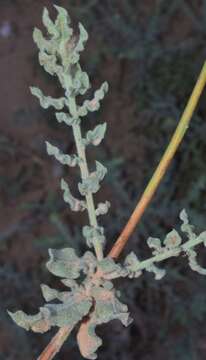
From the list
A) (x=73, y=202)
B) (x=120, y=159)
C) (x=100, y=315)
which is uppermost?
(x=120, y=159)

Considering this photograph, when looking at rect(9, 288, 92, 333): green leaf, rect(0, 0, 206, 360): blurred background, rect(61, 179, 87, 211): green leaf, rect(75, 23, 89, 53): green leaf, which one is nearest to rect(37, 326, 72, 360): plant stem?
rect(9, 288, 92, 333): green leaf

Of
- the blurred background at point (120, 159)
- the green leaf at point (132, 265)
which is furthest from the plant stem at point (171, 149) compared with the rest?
the blurred background at point (120, 159)

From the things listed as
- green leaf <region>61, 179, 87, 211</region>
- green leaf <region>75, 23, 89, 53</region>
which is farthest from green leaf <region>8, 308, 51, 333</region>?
green leaf <region>75, 23, 89, 53</region>

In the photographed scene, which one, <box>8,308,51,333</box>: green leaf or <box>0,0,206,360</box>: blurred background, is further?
<box>0,0,206,360</box>: blurred background

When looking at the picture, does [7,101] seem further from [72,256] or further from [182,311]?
[72,256]

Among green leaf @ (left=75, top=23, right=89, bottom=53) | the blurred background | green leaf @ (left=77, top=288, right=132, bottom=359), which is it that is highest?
the blurred background

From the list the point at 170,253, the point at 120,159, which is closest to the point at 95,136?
the point at 170,253

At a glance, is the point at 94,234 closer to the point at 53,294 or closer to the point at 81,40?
the point at 53,294

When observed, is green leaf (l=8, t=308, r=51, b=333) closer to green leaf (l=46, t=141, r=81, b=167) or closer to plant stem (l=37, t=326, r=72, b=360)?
plant stem (l=37, t=326, r=72, b=360)

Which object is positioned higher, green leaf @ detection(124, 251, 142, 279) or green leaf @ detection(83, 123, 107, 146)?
green leaf @ detection(83, 123, 107, 146)
